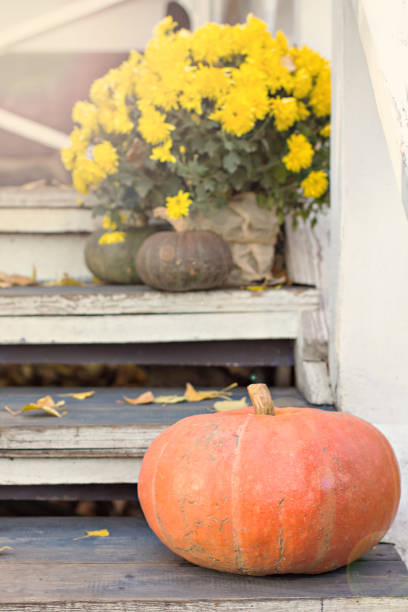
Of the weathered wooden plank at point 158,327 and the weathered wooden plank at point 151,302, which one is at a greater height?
the weathered wooden plank at point 151,302

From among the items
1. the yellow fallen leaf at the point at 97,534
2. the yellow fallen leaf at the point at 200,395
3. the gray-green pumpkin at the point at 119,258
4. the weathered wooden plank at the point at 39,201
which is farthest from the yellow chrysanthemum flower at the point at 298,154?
the yellow fallen leaf at the point at 97,534

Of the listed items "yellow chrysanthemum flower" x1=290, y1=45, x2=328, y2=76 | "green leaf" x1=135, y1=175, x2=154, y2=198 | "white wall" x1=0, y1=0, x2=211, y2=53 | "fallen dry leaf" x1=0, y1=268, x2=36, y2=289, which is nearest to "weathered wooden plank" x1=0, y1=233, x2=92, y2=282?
"fallen dry leaf" x1=0, y1=268, x2=36, y2=289

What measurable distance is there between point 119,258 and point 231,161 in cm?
55

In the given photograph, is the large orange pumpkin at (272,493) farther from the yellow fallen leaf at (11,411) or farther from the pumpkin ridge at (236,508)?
the yellow fallen leaf at (11,411)

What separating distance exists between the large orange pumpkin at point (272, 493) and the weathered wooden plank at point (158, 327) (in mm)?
695

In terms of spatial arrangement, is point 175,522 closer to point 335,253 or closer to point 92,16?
point 335,253

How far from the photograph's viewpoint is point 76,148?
2.19m

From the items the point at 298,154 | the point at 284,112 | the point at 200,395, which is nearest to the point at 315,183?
the point at 298,154

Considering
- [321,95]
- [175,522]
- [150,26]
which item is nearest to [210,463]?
[175,522]

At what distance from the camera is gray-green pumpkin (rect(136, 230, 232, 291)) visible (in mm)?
1766

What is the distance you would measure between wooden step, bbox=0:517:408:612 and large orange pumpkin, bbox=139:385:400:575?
0.03 m

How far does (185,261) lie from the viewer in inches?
69.4

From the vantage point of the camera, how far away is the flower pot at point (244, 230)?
2027 mm

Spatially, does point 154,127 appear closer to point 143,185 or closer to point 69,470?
point 143,185
